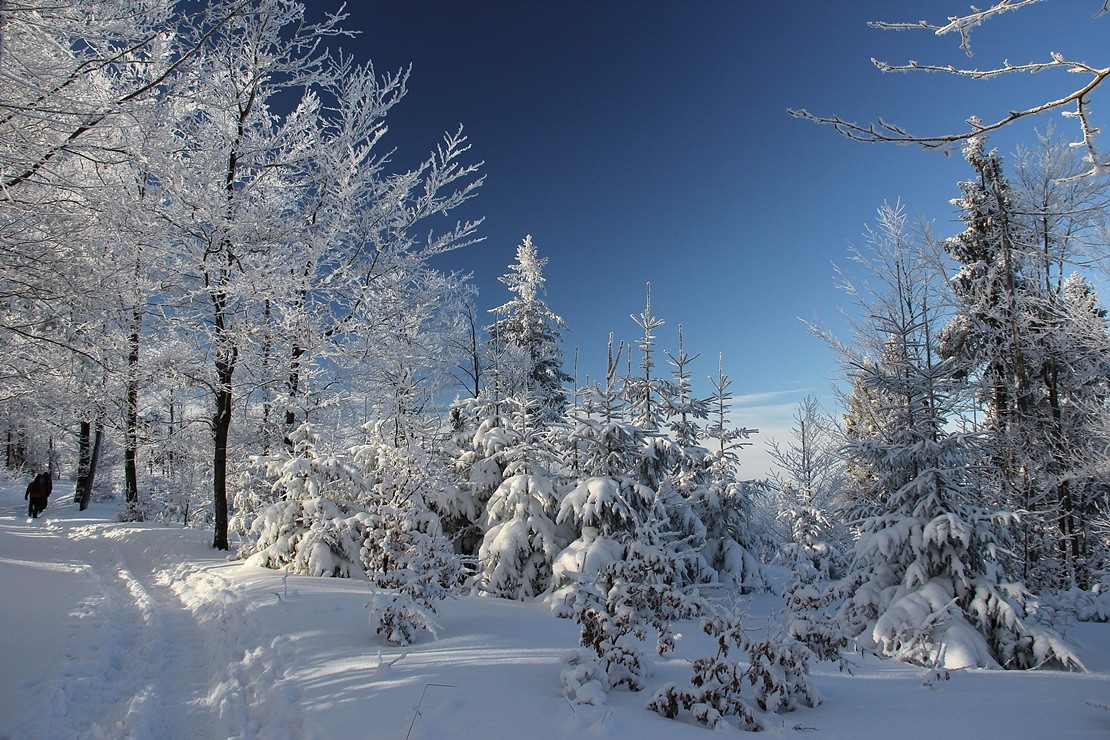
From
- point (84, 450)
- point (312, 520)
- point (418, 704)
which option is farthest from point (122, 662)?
→ point (84, 450)

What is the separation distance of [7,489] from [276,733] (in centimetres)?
3422

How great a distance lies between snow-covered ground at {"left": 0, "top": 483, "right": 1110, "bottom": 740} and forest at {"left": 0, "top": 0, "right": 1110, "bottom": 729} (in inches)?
15.5

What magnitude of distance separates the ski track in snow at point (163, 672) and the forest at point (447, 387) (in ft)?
4.22

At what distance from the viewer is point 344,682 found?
425cm

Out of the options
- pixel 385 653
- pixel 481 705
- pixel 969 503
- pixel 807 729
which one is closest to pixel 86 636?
pixel 385 653

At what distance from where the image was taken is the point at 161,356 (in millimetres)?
13836

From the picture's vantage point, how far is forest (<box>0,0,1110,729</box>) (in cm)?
493

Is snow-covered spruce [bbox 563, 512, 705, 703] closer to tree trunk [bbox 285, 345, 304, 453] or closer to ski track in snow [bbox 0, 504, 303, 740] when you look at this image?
ski track in snow [bbox 0, 504, 303, 740]

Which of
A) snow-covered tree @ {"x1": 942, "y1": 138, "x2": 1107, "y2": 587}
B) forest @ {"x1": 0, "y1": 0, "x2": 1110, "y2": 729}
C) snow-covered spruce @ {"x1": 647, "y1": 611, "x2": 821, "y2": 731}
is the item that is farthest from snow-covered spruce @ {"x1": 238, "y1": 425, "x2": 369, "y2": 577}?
snow-covered tree @ {"x1": 942, "y1": 138, "x2": 1107, "y2": 587}

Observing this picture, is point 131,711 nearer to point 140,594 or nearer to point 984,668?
point 140,594

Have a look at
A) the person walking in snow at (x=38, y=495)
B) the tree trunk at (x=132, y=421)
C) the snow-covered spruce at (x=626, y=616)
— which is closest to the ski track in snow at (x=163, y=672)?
the snow-covered spruce at (x=626, y=616)

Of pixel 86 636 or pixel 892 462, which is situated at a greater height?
pixel 892 462

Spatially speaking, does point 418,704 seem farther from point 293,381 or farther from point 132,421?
point 132,421

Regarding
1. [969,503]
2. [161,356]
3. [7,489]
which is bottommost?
[7,489]
